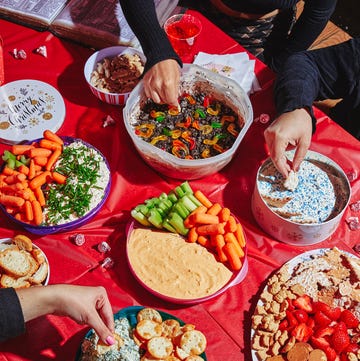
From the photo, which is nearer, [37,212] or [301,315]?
[301,315]

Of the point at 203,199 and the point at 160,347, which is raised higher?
the point at 203,199

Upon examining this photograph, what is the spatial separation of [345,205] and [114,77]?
3.20ft

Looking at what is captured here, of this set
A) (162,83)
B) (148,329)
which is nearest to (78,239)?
(148,329)

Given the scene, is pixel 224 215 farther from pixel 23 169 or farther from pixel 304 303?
pixel 23 169

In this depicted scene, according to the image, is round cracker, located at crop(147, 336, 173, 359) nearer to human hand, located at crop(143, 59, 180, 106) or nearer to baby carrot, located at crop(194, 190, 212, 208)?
baby carrot, located at crop(194, 190, 212, 208)

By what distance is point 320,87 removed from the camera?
176 centimetres

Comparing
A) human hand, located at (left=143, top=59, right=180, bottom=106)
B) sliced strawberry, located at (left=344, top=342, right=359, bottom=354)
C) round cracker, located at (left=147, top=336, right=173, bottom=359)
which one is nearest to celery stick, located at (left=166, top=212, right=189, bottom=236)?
A: round cracker, located at (left=147, top=336, right=173, bottom=359)

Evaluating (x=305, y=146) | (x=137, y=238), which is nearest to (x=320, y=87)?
(x=305, y=146)

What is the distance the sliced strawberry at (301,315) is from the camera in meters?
1.24

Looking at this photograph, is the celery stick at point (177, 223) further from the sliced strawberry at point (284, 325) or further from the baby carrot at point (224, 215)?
the sliced strawberry at point (284, 325)

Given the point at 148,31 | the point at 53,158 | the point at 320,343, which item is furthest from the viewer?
the point at 148,31

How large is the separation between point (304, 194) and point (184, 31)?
0.95 metres

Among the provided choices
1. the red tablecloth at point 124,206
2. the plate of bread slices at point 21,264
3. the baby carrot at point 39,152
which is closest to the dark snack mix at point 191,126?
the red tablecloth at point 124,206

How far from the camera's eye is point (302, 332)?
1.21 metres
